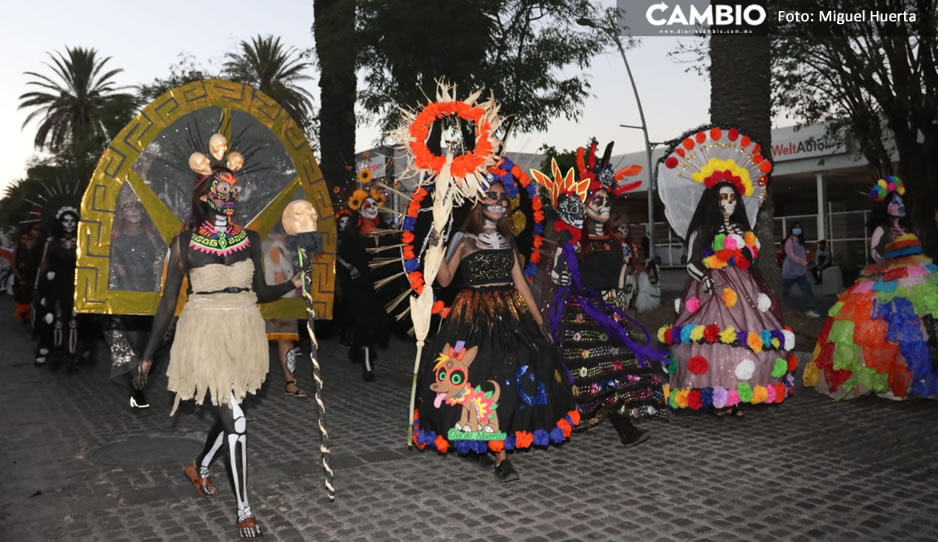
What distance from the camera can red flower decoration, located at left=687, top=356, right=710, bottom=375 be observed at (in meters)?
6.98

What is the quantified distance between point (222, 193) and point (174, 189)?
1.82 meters

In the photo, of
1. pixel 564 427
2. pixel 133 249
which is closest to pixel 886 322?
pixel 564 427

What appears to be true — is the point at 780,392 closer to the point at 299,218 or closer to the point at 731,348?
the point at 731,348

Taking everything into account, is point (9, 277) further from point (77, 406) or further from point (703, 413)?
point (703, 413)

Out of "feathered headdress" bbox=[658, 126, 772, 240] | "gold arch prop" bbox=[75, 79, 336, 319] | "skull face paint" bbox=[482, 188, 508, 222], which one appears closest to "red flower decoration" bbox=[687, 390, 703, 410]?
"feathered headdress" bbox=[658, 126, 772, 240]

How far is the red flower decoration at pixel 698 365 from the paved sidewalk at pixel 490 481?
50 cm

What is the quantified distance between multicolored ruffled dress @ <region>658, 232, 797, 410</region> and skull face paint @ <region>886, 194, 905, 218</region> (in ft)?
6.68

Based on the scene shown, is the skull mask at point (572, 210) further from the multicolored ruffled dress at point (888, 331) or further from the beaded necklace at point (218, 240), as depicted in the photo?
the multicolored ruffled dress at point (888, 331)

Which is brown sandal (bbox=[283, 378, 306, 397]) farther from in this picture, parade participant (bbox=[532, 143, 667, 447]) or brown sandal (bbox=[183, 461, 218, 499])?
parade participant (bbox=[532, 143, 667, 447])

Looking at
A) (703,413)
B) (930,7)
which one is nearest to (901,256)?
(703,413)

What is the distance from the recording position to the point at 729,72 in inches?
438

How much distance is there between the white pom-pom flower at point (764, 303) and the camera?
7.03m

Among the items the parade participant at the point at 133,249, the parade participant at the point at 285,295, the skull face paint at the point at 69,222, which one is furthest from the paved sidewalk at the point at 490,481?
the skull face paint at the point at 69,222

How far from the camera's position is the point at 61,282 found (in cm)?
1028
